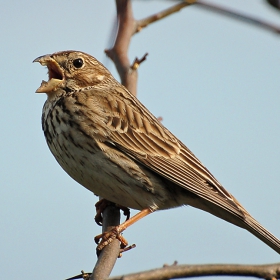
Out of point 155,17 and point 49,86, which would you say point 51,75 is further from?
point 155,17

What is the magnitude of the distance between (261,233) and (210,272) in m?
3.21

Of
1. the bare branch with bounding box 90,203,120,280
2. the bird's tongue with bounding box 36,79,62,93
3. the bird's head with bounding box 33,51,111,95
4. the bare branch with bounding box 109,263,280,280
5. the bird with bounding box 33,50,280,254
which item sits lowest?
the bare branch with bounding box 109,263,280,280

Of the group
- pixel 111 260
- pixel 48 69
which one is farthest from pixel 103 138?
pixel 111 260

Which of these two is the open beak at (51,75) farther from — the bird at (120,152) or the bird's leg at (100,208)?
the bird's leg at (100,208)

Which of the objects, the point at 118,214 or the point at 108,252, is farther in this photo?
the point at 118,214

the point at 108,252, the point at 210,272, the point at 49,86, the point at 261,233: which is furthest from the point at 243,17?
the point at 49,86

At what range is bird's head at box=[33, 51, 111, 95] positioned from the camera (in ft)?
19.5

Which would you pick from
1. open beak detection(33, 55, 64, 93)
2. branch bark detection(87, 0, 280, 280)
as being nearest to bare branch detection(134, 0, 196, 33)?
branch bark detection(87, 0, 280, 280)

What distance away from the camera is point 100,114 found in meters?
5.82

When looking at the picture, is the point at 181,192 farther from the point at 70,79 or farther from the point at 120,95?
the point at 70,79

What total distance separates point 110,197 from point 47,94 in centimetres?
146

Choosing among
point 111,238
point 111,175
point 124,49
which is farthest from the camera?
point 124,49

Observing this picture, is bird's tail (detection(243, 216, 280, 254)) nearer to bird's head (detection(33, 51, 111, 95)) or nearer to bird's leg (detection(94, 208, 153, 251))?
bird's leg (detection(94, 208, 153, 251))

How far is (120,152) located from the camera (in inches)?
223
